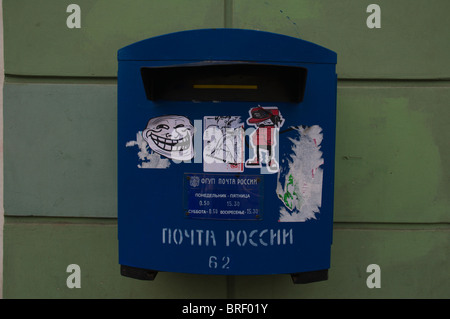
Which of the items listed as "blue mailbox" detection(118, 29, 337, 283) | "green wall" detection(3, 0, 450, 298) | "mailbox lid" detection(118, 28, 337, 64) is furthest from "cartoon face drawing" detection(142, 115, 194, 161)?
"green wall" detection(3, 0, 450, 298)

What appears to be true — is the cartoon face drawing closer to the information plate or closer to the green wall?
the information plate

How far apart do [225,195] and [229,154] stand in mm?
166

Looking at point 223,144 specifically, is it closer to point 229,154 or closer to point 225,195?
point 229,154

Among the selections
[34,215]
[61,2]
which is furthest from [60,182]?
[61,2]

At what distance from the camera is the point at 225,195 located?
1320mm

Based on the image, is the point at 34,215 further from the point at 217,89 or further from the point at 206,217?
the point at 217,89

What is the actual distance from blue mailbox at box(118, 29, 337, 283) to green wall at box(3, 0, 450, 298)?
613 millimetres

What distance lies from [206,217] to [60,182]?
1081mm

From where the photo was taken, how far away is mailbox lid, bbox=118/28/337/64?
1274mm

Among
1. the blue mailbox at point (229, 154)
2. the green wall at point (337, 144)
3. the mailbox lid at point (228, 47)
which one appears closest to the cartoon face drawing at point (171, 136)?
the blue mailbox at point (229, 154)

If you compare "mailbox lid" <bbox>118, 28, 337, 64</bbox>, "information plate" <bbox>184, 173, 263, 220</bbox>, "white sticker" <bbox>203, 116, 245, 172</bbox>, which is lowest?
"information plate" <bbox>184, 173, 263, 220</bbox>

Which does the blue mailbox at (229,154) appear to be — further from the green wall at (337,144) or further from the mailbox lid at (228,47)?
the green wall at (337,144)

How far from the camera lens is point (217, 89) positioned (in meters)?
1.33

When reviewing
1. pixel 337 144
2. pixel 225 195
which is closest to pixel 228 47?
pixel 225 195
